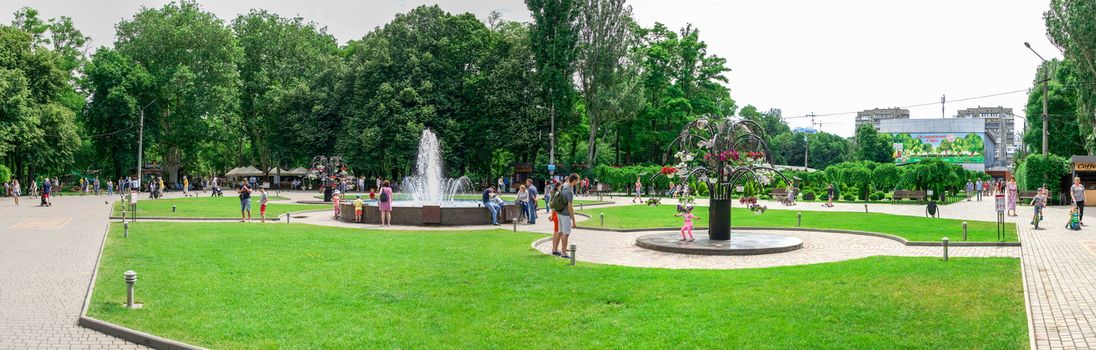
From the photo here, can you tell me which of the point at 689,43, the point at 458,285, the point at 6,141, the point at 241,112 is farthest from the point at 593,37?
the point at 458,285

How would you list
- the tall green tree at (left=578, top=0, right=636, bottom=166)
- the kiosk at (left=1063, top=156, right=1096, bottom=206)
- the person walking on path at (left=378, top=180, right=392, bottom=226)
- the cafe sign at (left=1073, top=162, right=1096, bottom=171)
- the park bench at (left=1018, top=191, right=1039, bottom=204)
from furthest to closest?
the tall green tree at (left=578, top=0, right=636, bottom=166), the park bench at (left=1018, top=191, right=1039, bottom=204), the cafe sign at (left=1073, top=162, right=1096, bottom=171), the kiosk at (left=1063, top=156, right=1096, bottom=206), the person walking on path at (left=378, top=180, right=392, bottom=226)

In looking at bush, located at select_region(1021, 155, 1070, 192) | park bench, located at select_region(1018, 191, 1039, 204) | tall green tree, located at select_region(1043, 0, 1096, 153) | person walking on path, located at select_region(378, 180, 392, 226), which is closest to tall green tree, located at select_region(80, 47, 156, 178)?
person walking on path, located at select_region(378, 180, 392, 226)

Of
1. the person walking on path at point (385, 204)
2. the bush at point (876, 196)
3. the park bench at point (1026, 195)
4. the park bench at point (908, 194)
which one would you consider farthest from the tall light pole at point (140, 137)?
the park bench at point (1026, 195)

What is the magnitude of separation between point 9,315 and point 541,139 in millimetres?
52846

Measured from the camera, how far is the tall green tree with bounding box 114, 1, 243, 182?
217 feet

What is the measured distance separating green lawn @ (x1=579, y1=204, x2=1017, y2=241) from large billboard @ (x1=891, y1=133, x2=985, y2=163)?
292 ft

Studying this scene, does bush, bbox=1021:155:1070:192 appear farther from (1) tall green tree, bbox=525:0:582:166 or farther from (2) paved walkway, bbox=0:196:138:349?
(2) paved walkway, bbox=0:196:138:349

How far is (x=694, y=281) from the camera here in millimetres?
11805

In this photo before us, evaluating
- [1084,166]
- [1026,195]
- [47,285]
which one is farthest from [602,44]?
[47,285]

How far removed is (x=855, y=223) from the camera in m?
24.9

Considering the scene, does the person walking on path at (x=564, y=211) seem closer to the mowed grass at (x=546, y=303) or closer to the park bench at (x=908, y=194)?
the mowed grass at (x=546, y=303)

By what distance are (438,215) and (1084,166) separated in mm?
34894

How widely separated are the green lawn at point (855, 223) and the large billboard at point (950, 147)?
8887 centimetres

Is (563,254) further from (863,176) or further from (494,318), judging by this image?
(863,176)
